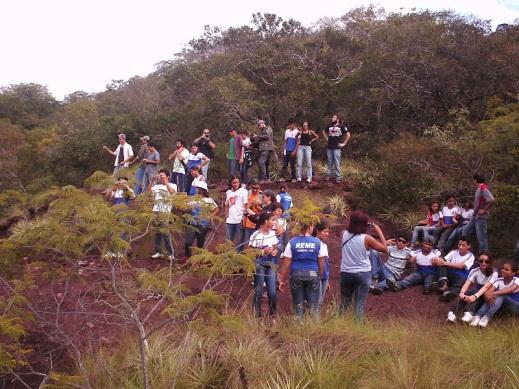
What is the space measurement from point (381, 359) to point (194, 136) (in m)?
15.7

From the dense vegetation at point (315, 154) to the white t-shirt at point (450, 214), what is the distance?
2.72ft

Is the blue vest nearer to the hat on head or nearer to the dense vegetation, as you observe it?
the dense vegetation

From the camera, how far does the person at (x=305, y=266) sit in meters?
7.27

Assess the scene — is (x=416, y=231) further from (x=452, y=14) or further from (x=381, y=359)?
(x=452, y=14)

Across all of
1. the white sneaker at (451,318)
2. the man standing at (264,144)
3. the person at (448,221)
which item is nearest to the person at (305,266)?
the white sneaker at (451,318)

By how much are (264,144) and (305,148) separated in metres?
1.06

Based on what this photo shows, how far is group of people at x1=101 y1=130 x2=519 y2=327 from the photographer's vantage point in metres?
7.23

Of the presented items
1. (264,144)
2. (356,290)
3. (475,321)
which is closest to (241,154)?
(264,144)

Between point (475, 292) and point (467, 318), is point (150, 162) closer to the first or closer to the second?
point (475, 292)

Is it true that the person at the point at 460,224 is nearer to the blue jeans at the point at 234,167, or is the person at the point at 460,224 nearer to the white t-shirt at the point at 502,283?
the white t-shirt at the point at 502,283

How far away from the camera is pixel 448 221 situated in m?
11.4

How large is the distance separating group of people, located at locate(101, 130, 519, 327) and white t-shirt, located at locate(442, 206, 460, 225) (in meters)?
0.02

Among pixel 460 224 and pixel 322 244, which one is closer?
pixel 322 244

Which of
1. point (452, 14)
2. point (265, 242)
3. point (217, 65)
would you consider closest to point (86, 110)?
point (217, 65)
